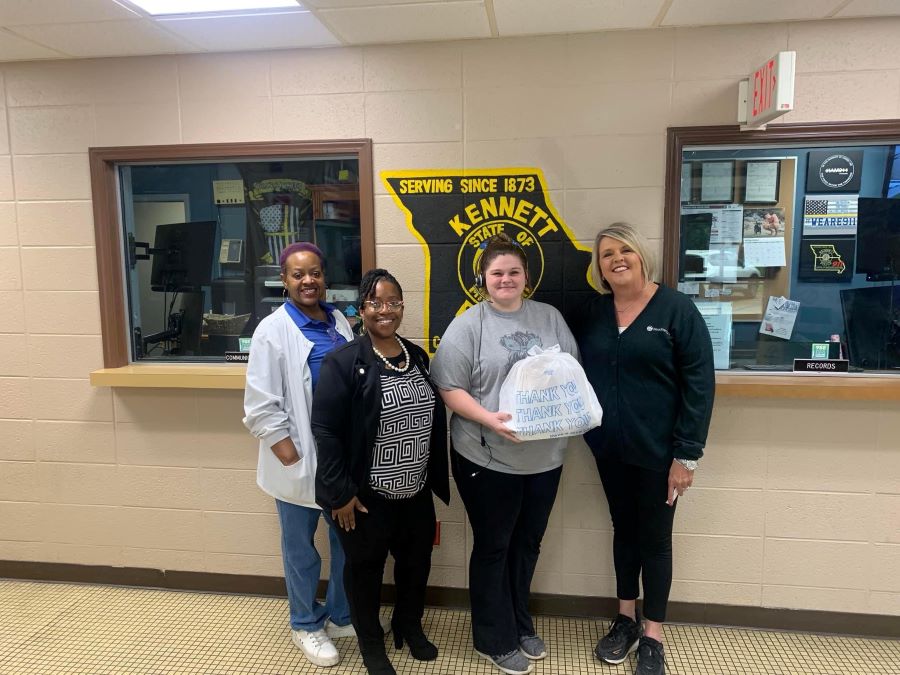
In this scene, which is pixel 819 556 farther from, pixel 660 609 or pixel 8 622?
pixel 8 622

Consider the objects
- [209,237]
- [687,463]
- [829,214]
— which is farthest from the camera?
[209,237]

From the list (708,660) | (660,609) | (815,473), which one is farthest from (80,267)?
(815,473)

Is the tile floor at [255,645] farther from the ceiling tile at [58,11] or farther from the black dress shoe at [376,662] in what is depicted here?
the ceiling tile at [58,11]

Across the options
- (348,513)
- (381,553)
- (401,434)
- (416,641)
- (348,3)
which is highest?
(348,3)

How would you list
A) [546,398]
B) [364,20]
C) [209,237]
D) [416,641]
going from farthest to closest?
[209,237] → [416,641] → [364,20] → [546,398]

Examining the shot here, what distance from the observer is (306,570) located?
2.22 metres

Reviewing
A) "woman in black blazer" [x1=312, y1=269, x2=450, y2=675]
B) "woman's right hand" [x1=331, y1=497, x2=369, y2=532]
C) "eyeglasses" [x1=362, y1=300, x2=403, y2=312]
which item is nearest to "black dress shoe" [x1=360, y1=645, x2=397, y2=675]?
"woman in black blazer" [x1=312, y1=269, x2=450, y2=675]

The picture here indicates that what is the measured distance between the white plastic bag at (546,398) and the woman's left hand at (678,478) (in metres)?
0.36

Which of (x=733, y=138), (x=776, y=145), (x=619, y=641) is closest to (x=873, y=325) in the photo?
(x=776, y=145)

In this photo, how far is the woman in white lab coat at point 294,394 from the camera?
1.99 metres

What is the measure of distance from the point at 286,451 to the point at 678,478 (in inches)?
54.2

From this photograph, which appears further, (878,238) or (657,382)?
(878,238)

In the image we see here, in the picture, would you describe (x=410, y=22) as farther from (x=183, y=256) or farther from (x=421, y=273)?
(x=183, y=256)

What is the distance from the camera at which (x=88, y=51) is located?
7.73ft
